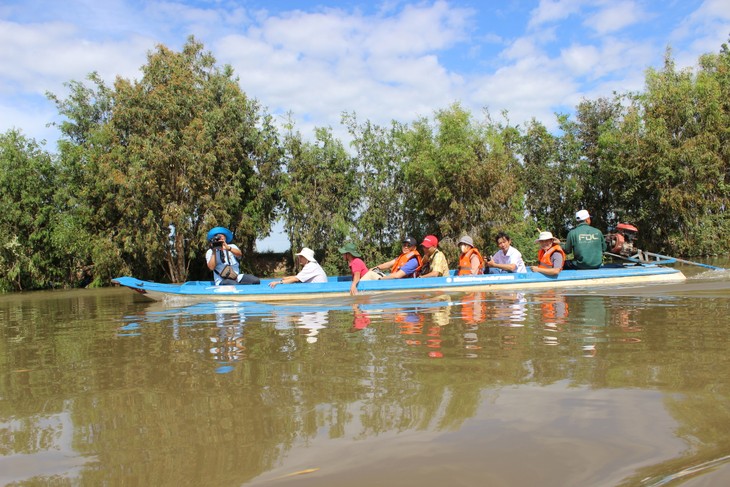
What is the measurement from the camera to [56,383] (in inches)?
143

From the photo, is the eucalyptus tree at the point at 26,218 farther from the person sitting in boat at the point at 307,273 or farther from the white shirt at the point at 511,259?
the white shirt at the point at 511,259

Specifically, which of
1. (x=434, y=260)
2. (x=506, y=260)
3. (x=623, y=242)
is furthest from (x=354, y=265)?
(x=623, y=242)

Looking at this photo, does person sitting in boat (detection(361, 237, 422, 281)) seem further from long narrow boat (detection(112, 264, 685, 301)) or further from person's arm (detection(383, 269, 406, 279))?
long narrow boat (detection(112, 264, 685, 301))

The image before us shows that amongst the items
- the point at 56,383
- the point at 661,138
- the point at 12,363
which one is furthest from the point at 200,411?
the point at 661,138

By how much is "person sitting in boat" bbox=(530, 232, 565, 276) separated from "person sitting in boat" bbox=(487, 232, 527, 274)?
274mm

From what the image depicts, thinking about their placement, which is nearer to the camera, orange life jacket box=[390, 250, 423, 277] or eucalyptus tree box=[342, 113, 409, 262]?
orange life jacket box=[390, 250, 423, 277]

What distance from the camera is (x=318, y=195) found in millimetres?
22844

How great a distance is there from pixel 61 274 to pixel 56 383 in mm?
20602

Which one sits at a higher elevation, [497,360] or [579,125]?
[579,125]

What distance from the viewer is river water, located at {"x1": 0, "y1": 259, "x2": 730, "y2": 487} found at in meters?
2.05

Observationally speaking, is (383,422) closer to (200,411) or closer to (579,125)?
(200,411)

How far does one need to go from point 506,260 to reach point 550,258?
32.1 inches

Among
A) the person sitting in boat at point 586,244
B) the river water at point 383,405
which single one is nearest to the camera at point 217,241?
the river water at point 383,405

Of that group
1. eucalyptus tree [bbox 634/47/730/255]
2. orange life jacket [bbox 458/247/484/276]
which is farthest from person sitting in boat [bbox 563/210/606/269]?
eucalyptus tree [bbox 634/47/730/255]
